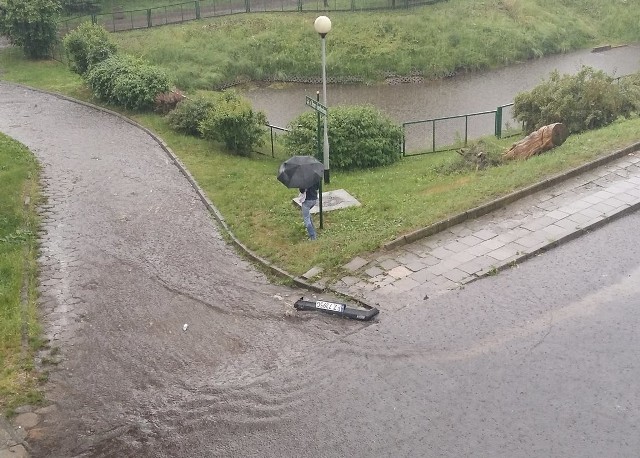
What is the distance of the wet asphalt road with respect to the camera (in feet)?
26.2

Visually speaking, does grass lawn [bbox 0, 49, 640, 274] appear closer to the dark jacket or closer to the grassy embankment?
the grassy embankment

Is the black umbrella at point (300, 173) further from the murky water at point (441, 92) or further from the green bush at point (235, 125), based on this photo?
the murky water at point (441, 92)

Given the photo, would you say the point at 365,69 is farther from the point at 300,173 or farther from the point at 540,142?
the point at 300,173

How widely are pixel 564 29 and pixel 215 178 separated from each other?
30941mm

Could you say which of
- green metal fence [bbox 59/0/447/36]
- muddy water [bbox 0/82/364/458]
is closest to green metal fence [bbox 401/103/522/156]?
muddy water [bbox 0/82/364/458]

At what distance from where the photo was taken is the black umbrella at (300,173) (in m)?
11.9

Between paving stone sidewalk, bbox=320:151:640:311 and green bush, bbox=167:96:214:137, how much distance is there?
33.3 ft

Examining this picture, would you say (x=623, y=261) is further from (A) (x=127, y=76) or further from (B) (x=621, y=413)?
(A) (x=127, y=76)

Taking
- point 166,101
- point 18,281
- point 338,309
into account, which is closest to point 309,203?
point 338,309

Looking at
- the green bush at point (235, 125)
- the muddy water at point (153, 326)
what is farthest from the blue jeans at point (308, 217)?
the green bush at point (235, 125)

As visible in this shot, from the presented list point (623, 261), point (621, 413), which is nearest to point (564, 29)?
point (623, 261)

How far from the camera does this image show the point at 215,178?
16.7 meters

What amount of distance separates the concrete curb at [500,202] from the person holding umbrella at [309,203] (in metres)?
1.39

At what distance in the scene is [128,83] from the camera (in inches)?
883
